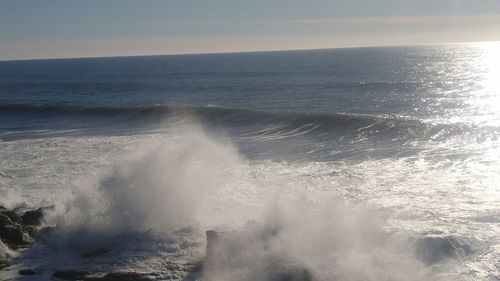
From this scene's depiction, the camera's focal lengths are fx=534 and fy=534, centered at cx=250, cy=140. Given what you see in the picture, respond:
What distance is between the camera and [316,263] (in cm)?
1041

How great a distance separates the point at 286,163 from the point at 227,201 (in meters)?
5.98

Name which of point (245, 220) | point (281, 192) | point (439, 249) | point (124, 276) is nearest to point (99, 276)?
point (124, 276)

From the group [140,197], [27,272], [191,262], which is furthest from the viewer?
[140,197]

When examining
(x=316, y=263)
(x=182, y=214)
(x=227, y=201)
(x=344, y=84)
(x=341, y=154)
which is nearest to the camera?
(x=316, y=263)

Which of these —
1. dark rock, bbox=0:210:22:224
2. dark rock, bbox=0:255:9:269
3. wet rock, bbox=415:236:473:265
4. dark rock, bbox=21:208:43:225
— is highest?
dark rock, bbox=0:210:22:224

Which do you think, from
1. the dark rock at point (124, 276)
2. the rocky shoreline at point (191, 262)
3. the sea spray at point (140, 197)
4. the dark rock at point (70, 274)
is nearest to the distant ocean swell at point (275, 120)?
the sea spray at point (140, 197)

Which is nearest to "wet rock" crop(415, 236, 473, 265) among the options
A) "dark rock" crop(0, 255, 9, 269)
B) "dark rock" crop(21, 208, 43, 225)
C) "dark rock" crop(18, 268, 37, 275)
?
"dark rock" crop(18, 268, 37, 275)

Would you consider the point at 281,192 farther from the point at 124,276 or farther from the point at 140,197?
the point at 124,276

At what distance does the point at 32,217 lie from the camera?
43.8 feet

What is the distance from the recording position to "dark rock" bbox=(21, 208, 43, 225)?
43.3 ft

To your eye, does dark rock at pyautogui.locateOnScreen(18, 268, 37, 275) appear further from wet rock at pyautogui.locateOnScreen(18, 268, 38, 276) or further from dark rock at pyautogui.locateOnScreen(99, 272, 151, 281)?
dark rock at pyautogui.locateOnScreen(99, 272, 151, 281)

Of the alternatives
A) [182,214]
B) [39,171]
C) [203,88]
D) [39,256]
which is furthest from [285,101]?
[39,256]

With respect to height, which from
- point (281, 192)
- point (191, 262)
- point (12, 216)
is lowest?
point (281, 192)

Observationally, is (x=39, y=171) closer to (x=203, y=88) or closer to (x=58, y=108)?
(x=58, y=108)
